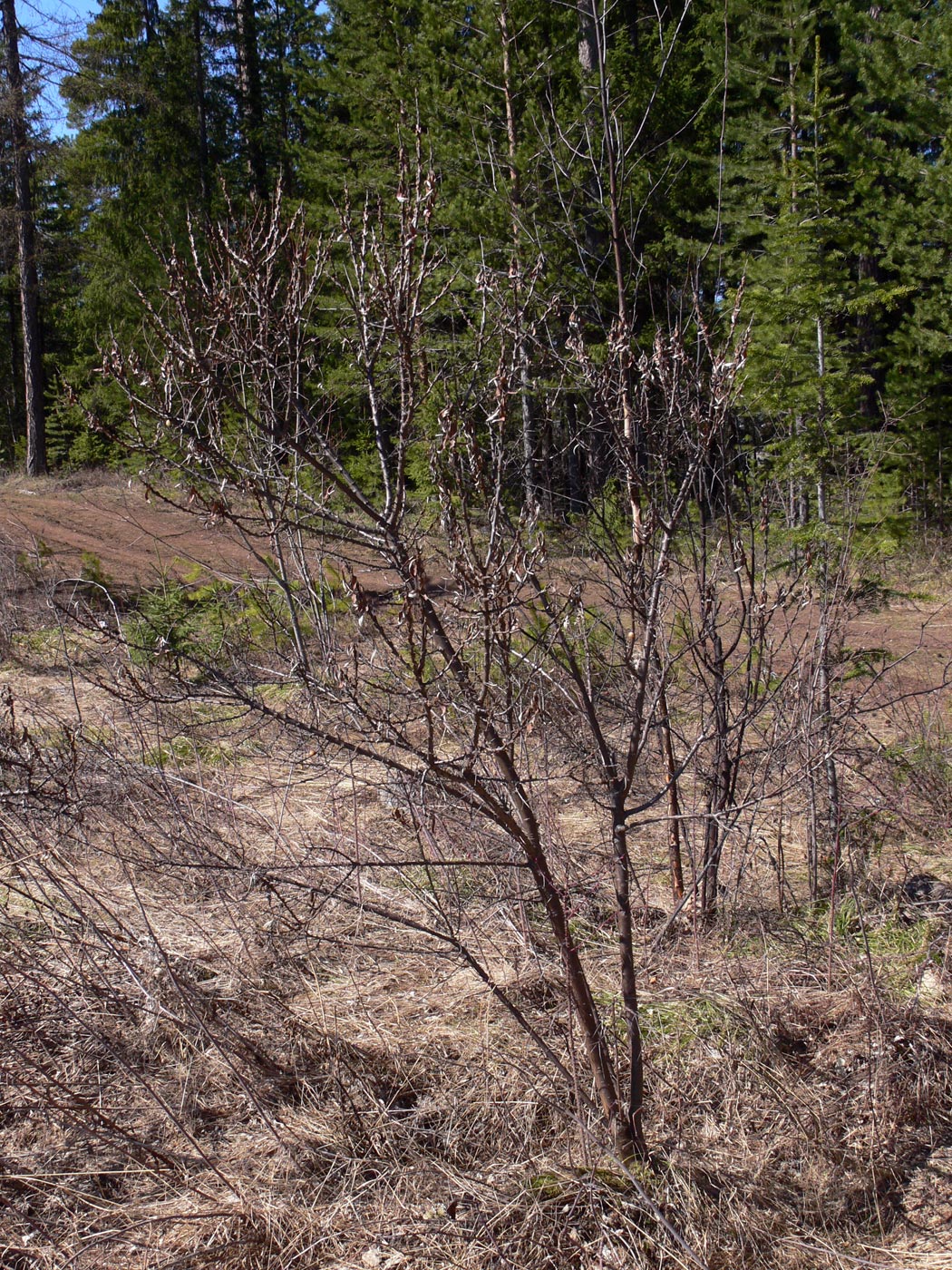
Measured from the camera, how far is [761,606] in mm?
3105

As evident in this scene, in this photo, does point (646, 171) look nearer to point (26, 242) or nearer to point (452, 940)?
point (452, 940)

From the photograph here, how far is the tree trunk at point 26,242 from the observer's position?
18906mm

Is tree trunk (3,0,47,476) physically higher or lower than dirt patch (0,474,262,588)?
higher

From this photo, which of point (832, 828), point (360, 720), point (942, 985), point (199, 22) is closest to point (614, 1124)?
point (360, 720)

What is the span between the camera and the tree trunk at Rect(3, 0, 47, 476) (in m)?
18.9

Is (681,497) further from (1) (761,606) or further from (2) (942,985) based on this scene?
(2) (942,985)

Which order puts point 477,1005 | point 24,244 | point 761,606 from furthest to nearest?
point 24,244 → point 477,1005 → point 761,606

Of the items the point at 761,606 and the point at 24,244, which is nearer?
the point at 761,606

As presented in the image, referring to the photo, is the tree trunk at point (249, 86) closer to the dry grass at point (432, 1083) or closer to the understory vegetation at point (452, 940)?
the understory vegetation at point (452, 940)

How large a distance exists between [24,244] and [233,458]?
2048 centimetres

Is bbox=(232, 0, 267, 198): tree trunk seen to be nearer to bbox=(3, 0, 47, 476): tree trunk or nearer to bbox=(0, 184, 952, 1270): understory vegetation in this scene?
bbox=(3, 0, 47, 476): tree trunk

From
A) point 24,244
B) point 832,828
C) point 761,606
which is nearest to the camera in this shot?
point 761,606

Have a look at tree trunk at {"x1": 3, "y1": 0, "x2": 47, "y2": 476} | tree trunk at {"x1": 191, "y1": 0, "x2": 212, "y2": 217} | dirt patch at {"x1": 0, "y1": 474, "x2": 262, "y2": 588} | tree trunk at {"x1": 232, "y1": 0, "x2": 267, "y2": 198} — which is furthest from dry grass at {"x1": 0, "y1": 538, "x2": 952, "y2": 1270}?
tree trunk at {"x1": 232, "y1": 0, "x2": 267, "y2": 198}

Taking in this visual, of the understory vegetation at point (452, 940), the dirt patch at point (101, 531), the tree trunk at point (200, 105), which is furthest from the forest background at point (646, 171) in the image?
the dirt patch at point (101, 531)
